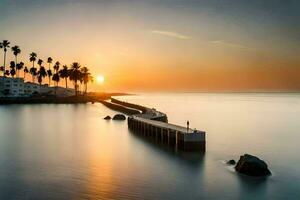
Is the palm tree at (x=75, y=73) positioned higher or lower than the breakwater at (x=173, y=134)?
higher

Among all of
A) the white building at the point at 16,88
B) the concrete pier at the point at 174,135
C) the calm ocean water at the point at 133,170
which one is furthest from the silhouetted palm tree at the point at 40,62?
the concrete pier at the point at 174,135

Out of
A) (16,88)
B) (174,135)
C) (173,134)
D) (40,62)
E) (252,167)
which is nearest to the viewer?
(252,167)

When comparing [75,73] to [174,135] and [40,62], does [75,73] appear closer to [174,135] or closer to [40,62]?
[40,62]

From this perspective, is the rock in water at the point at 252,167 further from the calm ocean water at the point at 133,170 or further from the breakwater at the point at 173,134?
the breakwater at the point at 173,134

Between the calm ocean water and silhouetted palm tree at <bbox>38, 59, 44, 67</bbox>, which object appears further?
silhouetted palm tree at <bbox>38, 59, 44, 67</bbox>

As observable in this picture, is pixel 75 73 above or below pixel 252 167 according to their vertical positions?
above

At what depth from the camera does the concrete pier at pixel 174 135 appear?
3394 cm

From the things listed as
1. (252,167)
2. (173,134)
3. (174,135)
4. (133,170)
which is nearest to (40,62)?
(173,134)

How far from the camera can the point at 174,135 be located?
37.0m

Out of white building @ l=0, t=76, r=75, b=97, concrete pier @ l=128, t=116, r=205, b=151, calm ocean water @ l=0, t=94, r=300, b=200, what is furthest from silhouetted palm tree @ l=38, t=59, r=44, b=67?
concrete pier @ l=128, t=116, r=205, b=151

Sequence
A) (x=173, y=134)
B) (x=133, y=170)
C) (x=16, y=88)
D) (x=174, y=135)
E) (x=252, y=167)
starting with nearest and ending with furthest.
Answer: (x=252, y=167)
(x=133, y=170)
(x=174, y=135)
(x=173, y=134)
(x=16, y=88)

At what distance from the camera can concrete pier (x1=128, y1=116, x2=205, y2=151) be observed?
33.9m

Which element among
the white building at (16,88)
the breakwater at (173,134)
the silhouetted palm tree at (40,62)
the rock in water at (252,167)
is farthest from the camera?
the silhouetted palm tree at (40,62)

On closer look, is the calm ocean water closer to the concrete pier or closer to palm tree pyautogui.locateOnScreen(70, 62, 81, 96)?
the concrete pier
